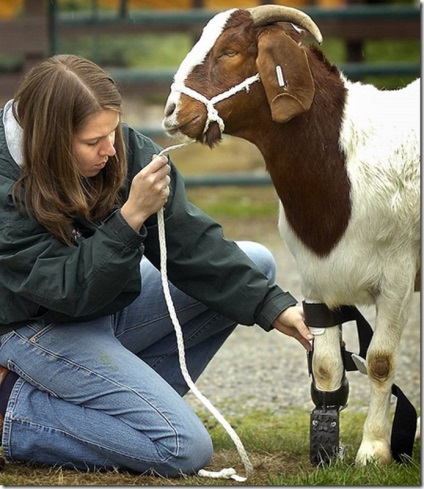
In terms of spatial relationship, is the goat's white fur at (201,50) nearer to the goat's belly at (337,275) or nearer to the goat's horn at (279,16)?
the goat's horn at (279,16)

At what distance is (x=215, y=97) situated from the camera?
12.1 ft

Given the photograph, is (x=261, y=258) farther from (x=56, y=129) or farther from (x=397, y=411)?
(x=56, y=129)

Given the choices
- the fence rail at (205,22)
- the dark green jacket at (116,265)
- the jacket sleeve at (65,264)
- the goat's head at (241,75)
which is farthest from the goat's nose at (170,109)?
the fence rail at (205,22)

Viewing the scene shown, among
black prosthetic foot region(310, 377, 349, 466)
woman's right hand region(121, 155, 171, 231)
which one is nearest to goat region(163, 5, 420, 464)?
black prosthetic foot region(310, 377, 349, 466)

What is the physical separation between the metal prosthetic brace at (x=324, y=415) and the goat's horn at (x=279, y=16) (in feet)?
3.22

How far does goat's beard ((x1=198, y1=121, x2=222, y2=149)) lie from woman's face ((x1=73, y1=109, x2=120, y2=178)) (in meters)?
0.30

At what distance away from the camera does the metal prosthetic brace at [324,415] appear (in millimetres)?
3873

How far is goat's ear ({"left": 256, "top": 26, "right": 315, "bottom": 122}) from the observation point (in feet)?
12.0

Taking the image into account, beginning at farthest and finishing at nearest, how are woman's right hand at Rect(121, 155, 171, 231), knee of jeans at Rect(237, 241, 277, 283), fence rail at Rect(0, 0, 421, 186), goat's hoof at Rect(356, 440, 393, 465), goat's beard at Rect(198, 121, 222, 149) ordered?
fence rail at Rect(0, 0, 421, 186), knee of jeans at Rect(237, 241, 277, 283), goat's hoof at Rect(356, 440, 393, 465), goat's beard at Rect(198, 121, 222, 149), woman's right hand at Rect(121, 155, 171, 231)

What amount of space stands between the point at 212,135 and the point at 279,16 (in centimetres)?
47

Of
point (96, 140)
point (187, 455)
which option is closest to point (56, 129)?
point (96, 140)

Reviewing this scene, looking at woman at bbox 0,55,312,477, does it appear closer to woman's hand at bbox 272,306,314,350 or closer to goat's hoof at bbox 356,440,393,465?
woman's hand at bbox 272,306,314,350

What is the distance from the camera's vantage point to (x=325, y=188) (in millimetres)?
3771

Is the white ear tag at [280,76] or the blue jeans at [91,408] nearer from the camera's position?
the white ear tag at [280,76]
